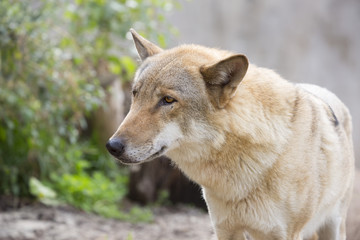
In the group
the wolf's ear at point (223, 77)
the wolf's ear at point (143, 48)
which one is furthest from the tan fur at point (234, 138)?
the wolf's ear at point (143, 48)

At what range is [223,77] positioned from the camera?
2.96 metres

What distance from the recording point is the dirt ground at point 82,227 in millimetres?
5086

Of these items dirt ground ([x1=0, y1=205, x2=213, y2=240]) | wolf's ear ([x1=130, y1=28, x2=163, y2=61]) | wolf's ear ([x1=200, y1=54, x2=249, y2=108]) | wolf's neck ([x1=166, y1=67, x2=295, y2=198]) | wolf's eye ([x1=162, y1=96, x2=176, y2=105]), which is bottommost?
dirt ground ([x1=0, y1=205, x2=213, y2=240])

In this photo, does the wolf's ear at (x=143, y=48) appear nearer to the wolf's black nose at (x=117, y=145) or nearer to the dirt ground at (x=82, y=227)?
the wolf's black nose at (x=117, y=145)

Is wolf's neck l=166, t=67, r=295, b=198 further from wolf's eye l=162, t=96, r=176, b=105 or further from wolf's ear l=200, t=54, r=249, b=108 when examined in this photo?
wolf's eye l=162, t=96, r=176, b=105

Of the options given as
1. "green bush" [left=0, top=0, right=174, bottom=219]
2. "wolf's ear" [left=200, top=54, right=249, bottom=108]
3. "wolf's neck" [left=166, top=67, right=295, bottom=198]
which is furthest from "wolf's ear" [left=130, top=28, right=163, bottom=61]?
"green bush" [left=0, top=0, right=174, bottom=219]

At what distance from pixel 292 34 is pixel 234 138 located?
990cm

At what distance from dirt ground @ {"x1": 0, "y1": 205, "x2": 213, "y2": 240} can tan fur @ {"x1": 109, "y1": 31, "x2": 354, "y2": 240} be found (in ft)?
7.03

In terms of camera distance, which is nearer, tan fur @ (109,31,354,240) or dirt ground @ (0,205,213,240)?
tan fur @ (109,31,354,240)

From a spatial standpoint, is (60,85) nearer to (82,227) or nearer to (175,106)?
(82,227)

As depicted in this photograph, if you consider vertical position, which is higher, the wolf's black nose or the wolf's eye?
the wolf's eye

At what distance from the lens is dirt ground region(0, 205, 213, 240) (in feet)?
16.7

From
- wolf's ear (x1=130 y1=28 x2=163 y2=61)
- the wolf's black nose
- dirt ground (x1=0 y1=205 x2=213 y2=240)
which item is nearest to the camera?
the wolf's black nose

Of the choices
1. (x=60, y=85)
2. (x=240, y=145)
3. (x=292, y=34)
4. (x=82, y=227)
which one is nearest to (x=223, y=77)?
(x=240, y=145)
